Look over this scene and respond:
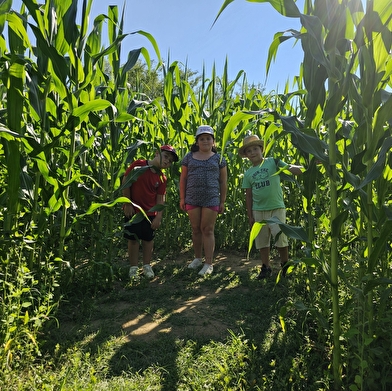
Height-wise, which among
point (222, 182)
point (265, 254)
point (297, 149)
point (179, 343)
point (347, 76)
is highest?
point (347, 76)

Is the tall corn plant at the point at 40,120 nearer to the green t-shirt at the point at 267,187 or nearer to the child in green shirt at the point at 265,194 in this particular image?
the child in green shirt at the point at 265,194

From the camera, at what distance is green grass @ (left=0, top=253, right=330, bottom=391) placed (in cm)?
193

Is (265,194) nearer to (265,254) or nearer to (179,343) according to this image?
(265,254)

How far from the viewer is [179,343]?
2436 millimetres

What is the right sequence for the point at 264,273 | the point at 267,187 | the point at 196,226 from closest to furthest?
the point at 267,187, the point at 264,273, the point at 196,226

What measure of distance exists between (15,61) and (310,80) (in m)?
1.64

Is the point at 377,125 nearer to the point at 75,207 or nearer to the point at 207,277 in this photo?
the point at 75,207

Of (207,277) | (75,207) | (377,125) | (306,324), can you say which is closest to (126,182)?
(75,207)

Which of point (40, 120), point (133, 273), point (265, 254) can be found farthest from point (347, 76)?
point (133, 273)

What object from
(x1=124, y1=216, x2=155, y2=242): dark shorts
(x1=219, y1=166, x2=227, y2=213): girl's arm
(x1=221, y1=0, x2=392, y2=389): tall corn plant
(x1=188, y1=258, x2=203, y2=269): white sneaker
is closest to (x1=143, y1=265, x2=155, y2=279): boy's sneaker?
(x1=124, y1=216, x2=155, y2=242): dark shorts

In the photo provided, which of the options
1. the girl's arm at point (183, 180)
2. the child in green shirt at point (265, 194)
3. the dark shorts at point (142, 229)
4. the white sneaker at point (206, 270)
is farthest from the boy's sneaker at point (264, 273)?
the dark shorts at point (142, 229)

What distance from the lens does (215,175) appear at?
4125 millimetres

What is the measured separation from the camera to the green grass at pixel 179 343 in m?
1.93

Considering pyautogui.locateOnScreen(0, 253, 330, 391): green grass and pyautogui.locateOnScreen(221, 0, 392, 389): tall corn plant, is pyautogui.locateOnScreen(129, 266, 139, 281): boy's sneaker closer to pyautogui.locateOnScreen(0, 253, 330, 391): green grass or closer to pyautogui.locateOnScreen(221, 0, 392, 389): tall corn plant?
pyautogui.locateOnScreen(0, 253, 330, 391): green grass
